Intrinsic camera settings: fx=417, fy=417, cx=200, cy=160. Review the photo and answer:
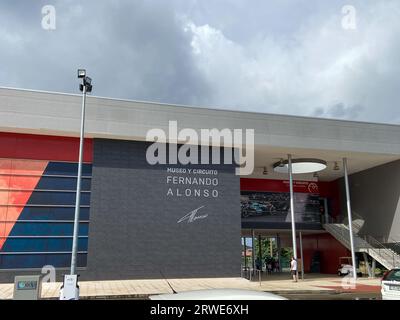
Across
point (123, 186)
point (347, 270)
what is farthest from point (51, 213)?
point (347, 270)

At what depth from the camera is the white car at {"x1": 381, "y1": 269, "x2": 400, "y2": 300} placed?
11936mm

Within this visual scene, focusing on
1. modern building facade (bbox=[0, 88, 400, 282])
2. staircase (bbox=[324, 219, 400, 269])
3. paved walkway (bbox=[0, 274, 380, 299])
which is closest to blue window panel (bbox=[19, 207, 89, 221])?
modern building facade (bbox=[0, 88, 400, 282])

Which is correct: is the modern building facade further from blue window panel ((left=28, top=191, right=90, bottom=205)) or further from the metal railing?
the metal railing

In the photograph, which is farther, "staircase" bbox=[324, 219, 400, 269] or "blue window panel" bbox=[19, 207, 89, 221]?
"staircase" bbox=[324, 219, 400, 269]

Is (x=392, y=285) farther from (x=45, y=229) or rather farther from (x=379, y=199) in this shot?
(x=379, y=199)

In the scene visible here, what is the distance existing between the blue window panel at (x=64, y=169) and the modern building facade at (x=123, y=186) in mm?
57

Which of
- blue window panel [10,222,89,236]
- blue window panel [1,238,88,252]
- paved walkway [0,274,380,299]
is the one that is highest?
blue window panel [10,222,89,236]

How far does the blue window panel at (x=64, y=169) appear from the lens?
2347 centimetres

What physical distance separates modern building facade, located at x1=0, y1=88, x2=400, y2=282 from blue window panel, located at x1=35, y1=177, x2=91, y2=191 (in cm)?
5

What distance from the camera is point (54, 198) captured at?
911 inches

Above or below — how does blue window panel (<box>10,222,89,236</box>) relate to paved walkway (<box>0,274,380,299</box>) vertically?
above

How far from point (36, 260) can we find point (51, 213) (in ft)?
8.44
